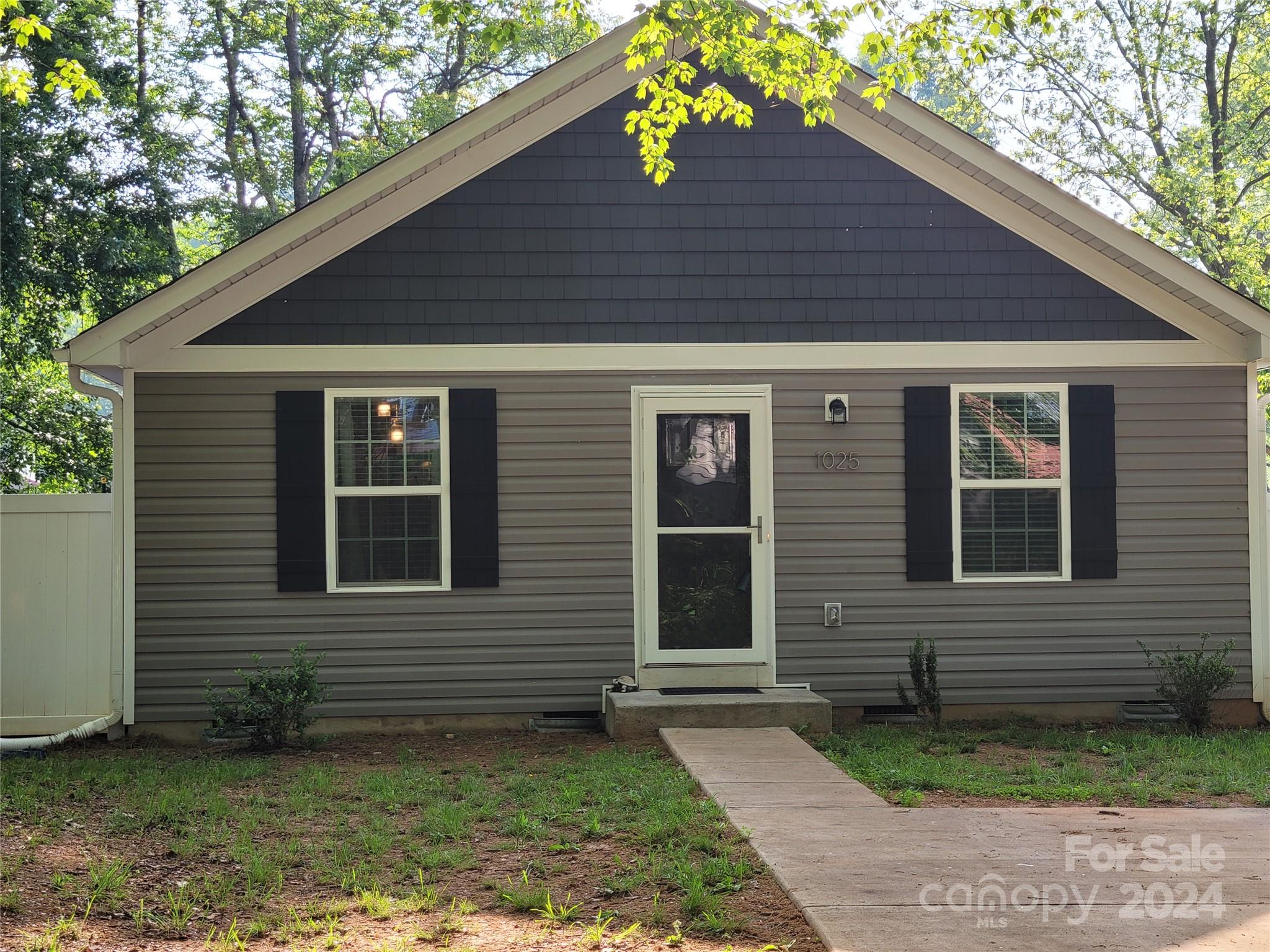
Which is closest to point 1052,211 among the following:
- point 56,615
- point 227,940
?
point 227,940

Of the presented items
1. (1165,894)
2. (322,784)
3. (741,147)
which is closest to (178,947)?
(322,784)

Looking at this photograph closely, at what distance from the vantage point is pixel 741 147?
7.73m

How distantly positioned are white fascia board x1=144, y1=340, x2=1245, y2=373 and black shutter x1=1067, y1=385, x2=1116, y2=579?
313 millimetres

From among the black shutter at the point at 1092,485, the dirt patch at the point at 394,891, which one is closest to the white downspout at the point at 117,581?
the dirt patch at the point at 394,891

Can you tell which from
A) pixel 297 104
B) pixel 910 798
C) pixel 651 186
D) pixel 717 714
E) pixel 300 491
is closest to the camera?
pixel 910 798

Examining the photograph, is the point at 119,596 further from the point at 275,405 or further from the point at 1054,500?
the point at 1054,500

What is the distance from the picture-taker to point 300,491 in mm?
7391

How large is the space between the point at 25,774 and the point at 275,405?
2.65 meters

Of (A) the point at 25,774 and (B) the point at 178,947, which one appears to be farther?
(A) the point at 25,774

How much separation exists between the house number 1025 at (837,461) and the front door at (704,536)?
38 cm

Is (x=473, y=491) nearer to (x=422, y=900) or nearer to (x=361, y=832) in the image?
(x=361, y=832)

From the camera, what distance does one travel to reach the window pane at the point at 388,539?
296 inches

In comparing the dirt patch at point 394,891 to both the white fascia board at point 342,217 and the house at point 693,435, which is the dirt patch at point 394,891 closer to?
the house at point 693,435

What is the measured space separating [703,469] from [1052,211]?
2886 millimetres
